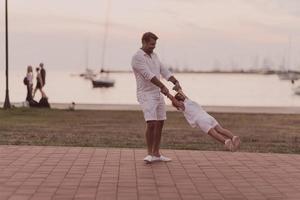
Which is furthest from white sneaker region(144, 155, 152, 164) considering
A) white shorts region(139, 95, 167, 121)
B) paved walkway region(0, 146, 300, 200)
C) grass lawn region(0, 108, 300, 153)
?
grass lawn region(0, 108, 300, 153)

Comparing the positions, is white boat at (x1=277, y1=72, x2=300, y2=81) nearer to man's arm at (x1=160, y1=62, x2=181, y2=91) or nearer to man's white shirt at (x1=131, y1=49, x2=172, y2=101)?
man's arm at (x1=160, y1=62, x2=181, y2=91)

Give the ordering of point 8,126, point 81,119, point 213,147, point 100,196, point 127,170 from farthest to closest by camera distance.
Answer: point 81,119 < point 8,126 < point 213,147 < point 127,170 < point 100,196

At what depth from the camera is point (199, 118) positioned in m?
8.30

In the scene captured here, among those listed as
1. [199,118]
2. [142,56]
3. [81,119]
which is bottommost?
[81,119]

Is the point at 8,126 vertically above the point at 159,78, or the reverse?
the point at 159,78

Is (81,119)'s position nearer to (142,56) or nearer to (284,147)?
(284,147)

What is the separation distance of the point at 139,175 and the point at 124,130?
21.2 ft

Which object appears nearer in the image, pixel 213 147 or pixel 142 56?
pixel 142 56

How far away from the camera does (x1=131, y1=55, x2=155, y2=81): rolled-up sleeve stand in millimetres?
8309

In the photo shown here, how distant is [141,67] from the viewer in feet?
27.4

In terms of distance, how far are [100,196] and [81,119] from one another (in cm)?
1105

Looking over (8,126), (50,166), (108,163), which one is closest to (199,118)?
(108,163)

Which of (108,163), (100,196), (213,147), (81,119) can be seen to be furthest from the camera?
(81,119)

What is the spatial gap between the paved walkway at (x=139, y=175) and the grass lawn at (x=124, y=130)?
1234 millimetres
